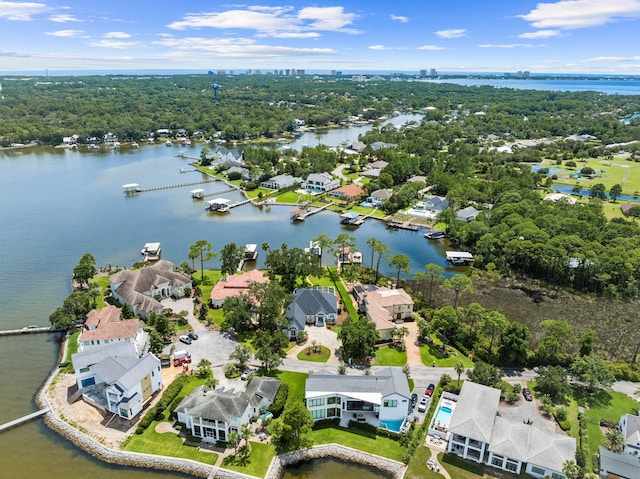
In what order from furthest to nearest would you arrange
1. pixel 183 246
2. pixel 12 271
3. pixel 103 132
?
pixel 103 132, pixel 183 246, pixel 12 271

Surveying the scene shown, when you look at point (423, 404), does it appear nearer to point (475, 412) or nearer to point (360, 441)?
point (475, 412)

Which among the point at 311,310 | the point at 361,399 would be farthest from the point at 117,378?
the point at 311,310

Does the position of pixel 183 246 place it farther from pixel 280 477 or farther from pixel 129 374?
Result: pixel 280 477

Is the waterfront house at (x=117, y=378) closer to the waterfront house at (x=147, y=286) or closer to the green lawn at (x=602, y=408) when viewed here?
the waterfront house at (x=147, y=286)

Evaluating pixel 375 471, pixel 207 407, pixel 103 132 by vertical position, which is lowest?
pixel 375 471

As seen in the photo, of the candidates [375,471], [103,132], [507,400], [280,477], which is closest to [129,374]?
[280,477]

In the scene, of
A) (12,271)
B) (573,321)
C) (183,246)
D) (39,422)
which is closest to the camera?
(39,422)

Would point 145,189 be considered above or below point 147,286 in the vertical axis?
above
